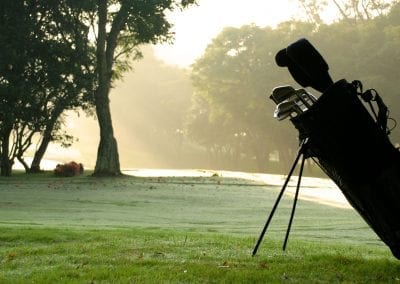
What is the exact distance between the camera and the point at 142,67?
349 feet

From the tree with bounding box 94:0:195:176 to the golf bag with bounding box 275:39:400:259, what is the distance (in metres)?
32.0

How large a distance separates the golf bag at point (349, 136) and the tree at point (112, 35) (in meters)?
32.0

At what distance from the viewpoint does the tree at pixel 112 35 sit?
36.9 metres

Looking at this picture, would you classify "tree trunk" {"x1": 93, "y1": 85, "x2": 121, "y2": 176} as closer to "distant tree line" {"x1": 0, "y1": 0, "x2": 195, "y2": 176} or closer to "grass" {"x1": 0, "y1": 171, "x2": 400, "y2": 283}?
"distant tree line" {"x1": 0, "y1": 0, "x2": 195, "y2": 176}

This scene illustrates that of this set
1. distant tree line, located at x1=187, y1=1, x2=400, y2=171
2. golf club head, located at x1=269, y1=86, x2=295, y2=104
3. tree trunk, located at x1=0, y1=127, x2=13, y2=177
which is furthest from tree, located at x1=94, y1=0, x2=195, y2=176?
golf club head, located at x1=269, y1=86, x2=295, y2=104

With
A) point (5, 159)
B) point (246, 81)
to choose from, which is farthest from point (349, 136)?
point (246, 81)

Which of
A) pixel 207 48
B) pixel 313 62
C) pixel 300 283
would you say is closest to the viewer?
pixel 313 62

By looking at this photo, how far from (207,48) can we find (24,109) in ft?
130

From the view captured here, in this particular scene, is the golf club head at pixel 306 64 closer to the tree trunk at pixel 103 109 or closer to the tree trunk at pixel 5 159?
the tree trunk at pixel 103 109

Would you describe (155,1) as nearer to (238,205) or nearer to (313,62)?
(238,205)

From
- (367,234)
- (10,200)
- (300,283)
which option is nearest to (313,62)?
(300,283)

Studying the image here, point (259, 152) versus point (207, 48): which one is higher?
point (207, 48)

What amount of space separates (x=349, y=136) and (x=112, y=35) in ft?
114

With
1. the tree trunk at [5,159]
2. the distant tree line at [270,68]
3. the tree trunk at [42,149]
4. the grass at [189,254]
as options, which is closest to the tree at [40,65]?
the tree trunk at [5,159]
